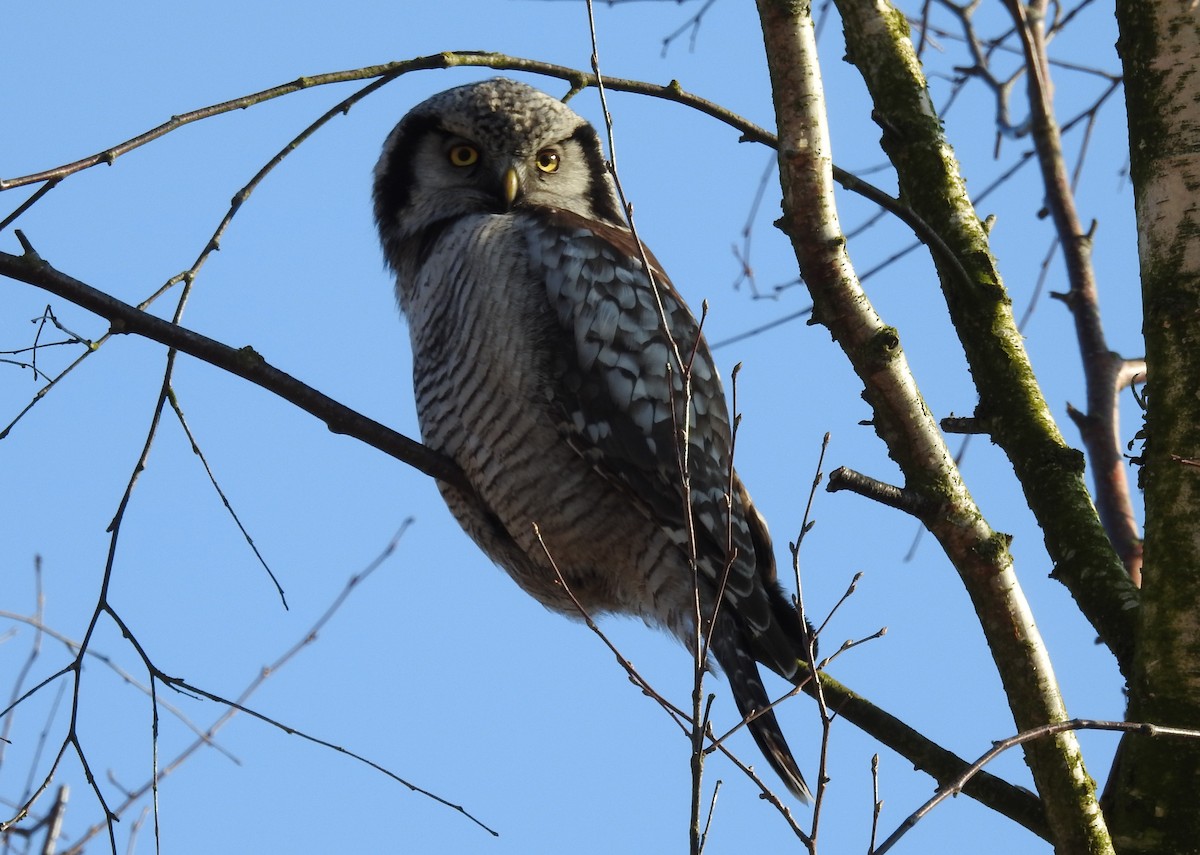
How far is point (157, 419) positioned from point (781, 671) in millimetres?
A: 1583

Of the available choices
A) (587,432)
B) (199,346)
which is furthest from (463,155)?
(199,346)

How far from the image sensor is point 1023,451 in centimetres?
279

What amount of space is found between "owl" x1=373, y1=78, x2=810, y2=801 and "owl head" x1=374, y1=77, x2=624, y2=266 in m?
0.17

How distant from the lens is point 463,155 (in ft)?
14.2

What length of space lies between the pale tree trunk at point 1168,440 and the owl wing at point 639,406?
49.5 inches

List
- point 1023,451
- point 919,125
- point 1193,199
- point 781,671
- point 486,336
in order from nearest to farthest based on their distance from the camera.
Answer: point 1193,199 → point 1023,451 → point 919,125 → point 781,671 → point 486,336

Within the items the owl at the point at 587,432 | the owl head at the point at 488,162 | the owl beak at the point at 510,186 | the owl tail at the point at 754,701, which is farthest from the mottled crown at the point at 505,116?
the owl tail at the point at 754,701

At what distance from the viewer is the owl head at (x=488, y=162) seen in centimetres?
424

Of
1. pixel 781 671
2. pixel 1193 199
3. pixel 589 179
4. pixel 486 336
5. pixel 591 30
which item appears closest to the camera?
pixel 1193 199

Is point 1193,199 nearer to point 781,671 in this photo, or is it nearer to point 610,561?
point 781,671

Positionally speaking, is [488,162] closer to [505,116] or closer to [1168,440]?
[505,116]

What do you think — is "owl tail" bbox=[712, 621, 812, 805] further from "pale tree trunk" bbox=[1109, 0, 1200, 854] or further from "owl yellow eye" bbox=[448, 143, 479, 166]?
"owl yellow eye" bbox=[448, 143, 479, 166]

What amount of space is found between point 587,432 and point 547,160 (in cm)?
122

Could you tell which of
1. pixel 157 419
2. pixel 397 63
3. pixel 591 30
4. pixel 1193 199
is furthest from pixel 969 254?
pixel 157 419
